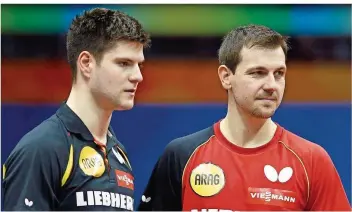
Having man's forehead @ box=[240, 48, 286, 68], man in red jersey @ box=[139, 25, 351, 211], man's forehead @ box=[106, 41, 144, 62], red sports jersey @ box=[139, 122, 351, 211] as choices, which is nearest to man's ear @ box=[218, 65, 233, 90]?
man in red jersey @ box=[139, 25, 351, 211]

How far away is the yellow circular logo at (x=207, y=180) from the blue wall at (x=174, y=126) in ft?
9.18

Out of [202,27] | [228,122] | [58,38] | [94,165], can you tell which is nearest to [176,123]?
[202,27]

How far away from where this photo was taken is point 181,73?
699 cm

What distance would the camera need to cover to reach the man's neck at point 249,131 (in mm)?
3889

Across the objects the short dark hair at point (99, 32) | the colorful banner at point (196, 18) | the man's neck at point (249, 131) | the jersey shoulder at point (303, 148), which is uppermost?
the colorful banner at point (196, 18)

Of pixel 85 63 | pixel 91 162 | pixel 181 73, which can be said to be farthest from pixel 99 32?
pixel 181 73

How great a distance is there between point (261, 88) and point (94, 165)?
956 mm

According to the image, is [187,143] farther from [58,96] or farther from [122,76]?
[58,96]

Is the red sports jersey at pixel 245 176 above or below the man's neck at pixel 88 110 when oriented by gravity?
below

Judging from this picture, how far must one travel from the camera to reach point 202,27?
6945 millimetres

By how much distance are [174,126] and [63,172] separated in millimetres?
3401

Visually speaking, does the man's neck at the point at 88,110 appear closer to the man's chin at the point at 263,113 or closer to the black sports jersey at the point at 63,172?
the black sports jersey at the point at 63,172

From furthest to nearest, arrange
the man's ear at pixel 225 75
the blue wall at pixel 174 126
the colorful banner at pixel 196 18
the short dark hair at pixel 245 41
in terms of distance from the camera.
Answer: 1. the colorful banner at pixel 196 18
2. the blue wall at pixel 174 126
3. the man's ear at pixel 225 75
4. the short dark hair at pixel 245 41

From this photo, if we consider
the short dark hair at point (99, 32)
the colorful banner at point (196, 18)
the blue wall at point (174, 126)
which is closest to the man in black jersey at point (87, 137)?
the short dark hair at point (99, 32)
